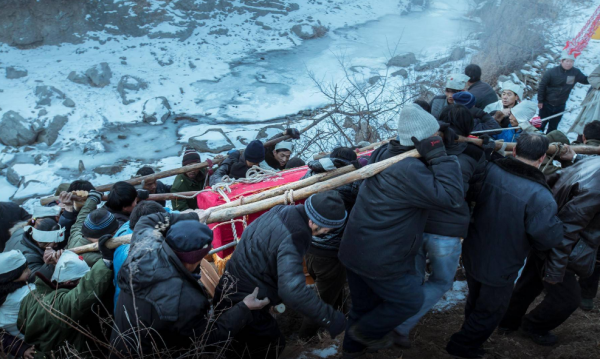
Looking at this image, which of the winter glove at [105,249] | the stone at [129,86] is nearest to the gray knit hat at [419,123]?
the winter glove at [105,249]

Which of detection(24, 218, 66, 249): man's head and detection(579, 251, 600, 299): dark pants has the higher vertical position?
detection(24, 218, 66, 249): man's head

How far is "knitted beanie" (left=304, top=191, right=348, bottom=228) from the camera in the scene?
250 centimetres

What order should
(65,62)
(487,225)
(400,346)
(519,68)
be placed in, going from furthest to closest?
(65,62), (519,68), (400,346), (487,225)

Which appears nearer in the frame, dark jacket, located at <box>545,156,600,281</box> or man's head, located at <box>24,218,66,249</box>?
dark jacket, located at <box>545,156,600,281</box>

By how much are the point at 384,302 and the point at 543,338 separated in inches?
60.6

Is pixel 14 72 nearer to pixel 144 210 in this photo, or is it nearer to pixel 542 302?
pixel 144 210

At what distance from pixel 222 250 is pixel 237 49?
42.9ft

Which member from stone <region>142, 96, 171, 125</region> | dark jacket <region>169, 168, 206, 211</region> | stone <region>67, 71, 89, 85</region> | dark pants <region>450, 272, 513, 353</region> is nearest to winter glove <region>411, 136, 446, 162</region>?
dark pants <region>450, 272, 513, 353</region>

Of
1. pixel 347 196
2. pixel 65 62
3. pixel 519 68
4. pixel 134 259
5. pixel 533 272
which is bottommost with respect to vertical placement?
pixel 65 62

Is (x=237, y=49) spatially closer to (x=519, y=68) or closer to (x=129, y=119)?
(x=129, y=119)

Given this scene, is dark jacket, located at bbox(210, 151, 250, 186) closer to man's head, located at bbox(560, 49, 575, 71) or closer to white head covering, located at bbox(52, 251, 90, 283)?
white head covering, located at bbox(52, 251, 90, 283)

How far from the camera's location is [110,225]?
3.32 metres

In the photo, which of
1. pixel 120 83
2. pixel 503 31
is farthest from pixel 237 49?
pixel 503 31

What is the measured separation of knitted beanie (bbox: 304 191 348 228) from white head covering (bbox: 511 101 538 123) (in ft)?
8.83
